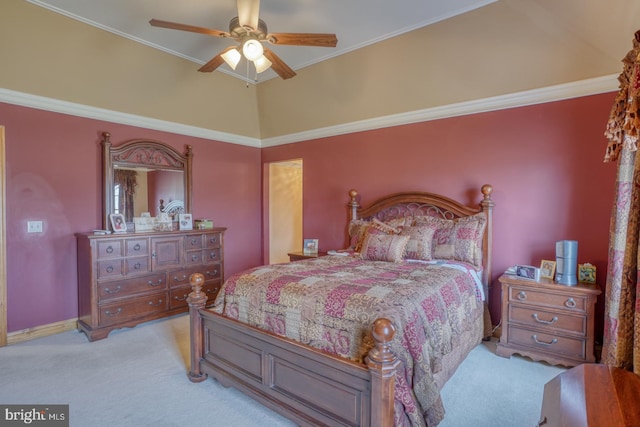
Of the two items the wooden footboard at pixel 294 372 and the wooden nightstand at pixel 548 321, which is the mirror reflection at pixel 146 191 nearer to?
the wooden footboard at pixel 294 372

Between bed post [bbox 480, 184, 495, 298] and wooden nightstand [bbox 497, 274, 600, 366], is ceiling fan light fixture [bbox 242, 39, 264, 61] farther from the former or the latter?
wooden nightstand [bbox 497, 274, 600, 366]

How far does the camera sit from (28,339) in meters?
3.31

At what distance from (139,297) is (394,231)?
3.02 m

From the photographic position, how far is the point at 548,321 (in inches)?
106

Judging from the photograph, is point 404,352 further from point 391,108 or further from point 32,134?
point 32,134

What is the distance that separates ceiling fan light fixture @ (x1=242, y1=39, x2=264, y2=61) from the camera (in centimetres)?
241

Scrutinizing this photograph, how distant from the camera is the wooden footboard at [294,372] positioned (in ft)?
4.89

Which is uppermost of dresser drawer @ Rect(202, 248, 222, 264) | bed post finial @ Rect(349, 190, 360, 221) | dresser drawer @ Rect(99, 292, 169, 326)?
bed post finial @ Rect(349, 190, 360, 221)

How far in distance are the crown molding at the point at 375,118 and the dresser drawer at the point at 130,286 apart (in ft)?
6.45

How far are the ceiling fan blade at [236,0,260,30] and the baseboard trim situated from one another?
3.72 metres

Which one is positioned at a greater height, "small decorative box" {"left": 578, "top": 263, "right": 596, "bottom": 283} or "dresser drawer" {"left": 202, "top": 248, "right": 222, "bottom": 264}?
"small decorative box" {"left": 578, "top": 263, "right": 596, "bottom": 283}

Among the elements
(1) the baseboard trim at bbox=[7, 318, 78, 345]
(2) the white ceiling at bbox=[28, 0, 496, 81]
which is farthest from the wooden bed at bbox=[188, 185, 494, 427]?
(2) the white ceiling at bbox=[28, 0, 496, 81]

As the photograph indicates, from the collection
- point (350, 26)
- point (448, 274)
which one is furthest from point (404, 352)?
point (350, 26)

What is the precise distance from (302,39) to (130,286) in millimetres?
3187
